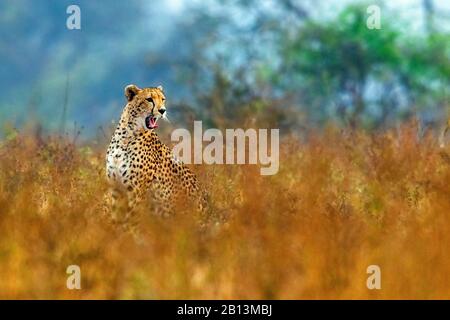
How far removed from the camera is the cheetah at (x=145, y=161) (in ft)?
26.9

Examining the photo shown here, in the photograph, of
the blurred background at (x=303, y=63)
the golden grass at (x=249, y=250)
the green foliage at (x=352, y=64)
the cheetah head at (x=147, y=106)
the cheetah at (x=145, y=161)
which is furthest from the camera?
the green foliage at (x=352, y=64)

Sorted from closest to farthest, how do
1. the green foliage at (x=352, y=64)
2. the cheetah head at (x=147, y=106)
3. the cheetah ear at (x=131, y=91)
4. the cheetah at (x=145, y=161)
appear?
1. the cheetah at (x=145, y=161)
2. the cheetah head at (x=147, y=106)
3. the cheetah ear at (x=131, y=91)
4. the green foliage at (x=352, y=64)

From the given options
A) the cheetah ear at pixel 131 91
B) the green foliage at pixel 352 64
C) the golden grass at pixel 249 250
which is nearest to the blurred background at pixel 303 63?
the green foliage at pixel 352 64

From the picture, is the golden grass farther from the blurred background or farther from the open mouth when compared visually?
the blurred background

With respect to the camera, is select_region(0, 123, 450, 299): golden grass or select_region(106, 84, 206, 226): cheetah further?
select_region(106, 84, 206, 226): cheetah

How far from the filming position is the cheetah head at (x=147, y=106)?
8.56m

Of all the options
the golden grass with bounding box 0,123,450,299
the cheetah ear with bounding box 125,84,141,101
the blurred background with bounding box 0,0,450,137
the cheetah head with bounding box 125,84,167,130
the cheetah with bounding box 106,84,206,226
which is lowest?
the golden grass with bounding box 0,123,450,299

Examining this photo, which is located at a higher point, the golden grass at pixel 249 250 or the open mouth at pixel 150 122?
the open mouth at pixel 150 122

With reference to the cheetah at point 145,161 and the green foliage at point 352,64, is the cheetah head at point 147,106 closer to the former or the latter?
the cheetah at point 145,161

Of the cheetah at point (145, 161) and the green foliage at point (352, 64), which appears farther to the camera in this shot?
Result: the green foliage at point (352, 64)

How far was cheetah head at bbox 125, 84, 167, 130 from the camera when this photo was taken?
8.56m

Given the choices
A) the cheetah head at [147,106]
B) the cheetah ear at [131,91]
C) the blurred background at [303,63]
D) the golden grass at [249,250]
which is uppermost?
the blurred background at [303,63]

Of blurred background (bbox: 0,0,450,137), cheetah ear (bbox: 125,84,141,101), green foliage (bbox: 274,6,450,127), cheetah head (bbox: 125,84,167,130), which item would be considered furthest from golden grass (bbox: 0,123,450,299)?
green foliage (bbox: 274,6,450,127)

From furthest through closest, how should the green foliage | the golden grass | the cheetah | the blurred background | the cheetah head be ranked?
1. the green foliage
2. the blurred background
3. the cheetah head
4. the cheetah
5. the golden grass
